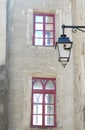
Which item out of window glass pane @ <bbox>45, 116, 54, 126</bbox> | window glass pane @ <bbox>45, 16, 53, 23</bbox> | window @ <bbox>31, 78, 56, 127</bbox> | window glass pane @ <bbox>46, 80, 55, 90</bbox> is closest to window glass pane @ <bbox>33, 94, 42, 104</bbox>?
window @ <bbox>31, 78, 56, 127</bbox>

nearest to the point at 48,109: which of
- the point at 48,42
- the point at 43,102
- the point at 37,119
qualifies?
the point at 43,102

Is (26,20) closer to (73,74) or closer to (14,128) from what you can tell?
(73,74)

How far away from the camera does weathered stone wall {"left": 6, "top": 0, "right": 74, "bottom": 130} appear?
13.1 metres

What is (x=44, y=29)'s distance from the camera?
559 inches

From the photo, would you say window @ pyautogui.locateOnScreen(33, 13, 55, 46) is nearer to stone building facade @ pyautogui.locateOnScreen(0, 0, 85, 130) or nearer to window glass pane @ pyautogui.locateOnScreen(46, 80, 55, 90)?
stone building facade @ pyautogui.locateOnScreen(0, 0, 85, 130)

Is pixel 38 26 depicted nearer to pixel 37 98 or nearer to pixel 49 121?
pixel 37 98

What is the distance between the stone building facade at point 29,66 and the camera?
12.8 meters

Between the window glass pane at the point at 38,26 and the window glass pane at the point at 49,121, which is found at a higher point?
the window glass pane at the point at 38,26

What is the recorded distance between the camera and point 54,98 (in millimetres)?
13430

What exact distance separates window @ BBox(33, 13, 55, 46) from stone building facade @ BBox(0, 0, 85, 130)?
181mm

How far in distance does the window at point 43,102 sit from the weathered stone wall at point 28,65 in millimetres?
171

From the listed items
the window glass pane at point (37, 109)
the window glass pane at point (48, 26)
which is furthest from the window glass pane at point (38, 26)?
the window glass pane at point (37, 109)

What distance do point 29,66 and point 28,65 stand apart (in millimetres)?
52

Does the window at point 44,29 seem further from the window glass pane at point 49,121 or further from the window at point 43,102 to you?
the window glass pane at point 49,121
